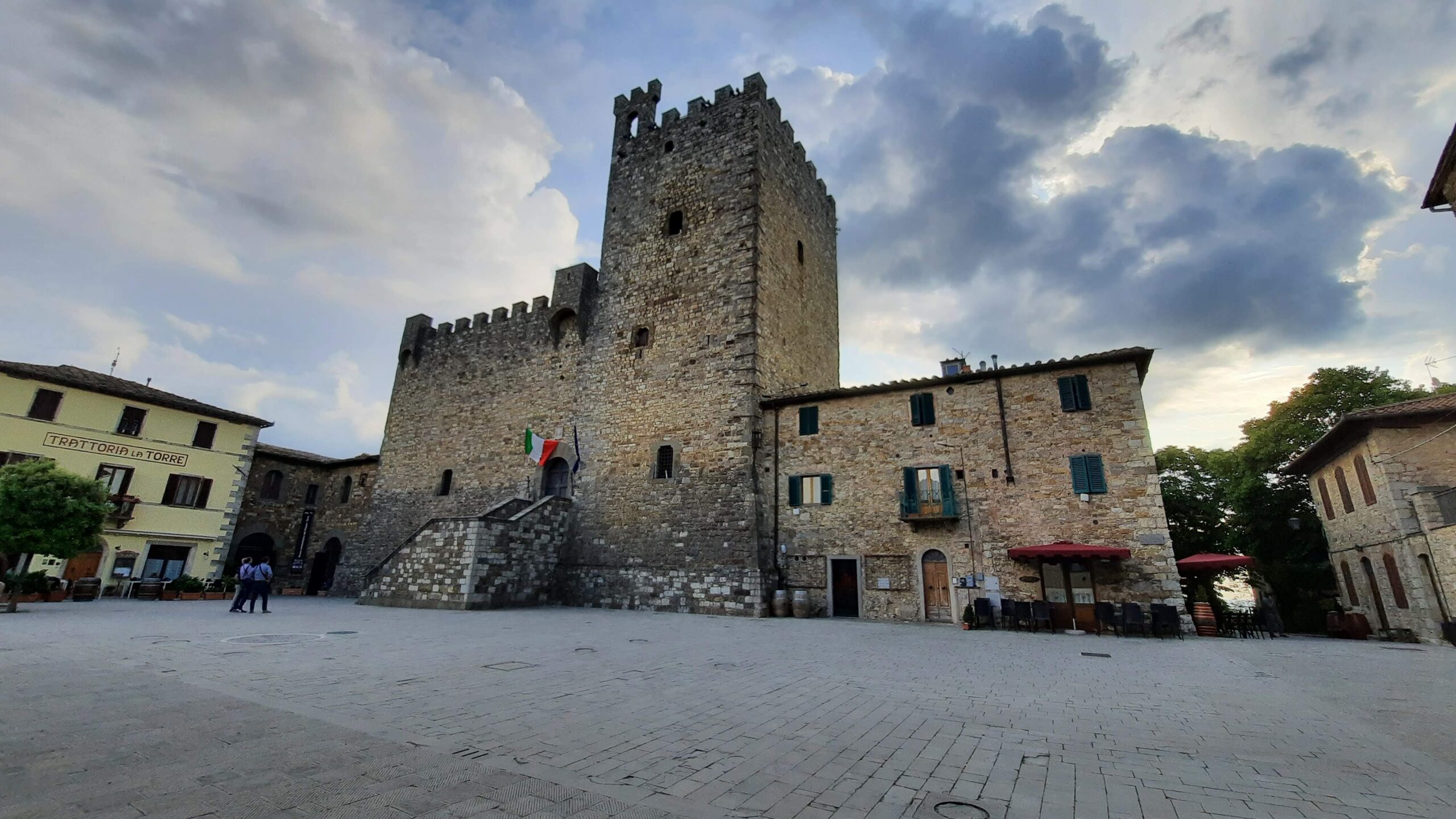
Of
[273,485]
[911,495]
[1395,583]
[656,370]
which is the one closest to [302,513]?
[273,485]

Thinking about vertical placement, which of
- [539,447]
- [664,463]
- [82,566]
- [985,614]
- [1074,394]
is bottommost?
[985,614]

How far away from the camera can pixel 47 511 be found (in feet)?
45.8

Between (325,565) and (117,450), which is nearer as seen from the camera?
(117,450)

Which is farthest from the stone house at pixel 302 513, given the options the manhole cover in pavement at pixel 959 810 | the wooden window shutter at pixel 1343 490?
the wooden window shutter at pixel 1343 490

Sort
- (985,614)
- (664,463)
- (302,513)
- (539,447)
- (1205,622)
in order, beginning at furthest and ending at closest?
(302,513)
(539,447)
(664,463)
(985,614)
(1205,622)

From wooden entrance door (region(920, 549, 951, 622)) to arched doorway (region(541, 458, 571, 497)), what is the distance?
1203cm

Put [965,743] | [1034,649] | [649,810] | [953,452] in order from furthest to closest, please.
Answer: [953,452] < [1034,649] < [965,743] < [649,810]

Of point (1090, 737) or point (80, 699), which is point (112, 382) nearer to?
point (80, 699)

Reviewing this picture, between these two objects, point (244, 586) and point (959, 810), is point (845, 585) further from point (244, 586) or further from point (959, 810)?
point (244, 586)

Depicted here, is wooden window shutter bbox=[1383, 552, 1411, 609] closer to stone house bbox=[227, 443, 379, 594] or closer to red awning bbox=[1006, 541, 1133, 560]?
red awning bbox=[1006, 541, 1133, 560]

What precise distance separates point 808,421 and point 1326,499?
17651mm

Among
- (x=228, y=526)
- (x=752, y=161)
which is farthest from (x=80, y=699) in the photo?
(x=228, y=526)

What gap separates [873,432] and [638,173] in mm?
13343

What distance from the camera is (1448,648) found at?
1227cm
